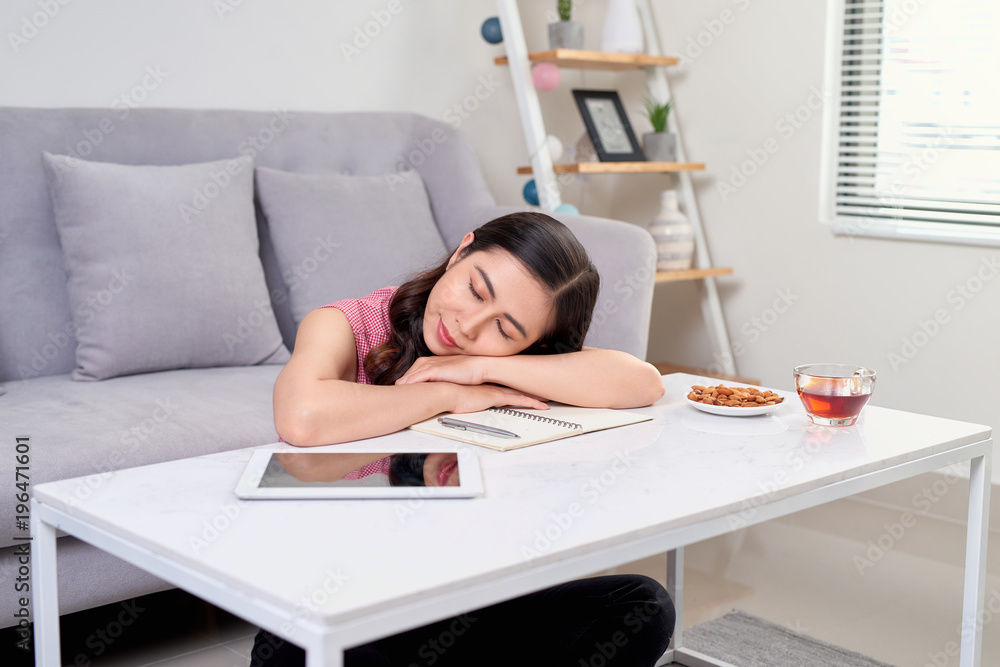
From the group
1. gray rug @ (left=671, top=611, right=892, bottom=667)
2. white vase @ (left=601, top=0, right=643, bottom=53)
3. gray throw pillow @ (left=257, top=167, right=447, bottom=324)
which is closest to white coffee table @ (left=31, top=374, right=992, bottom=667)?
gray rug @ (left=671, top=611, right=892, bottom=667)

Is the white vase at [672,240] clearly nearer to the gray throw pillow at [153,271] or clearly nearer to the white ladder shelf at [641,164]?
the white ladder shelf at [641,164]

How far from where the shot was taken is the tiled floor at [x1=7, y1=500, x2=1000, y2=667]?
1.73 m

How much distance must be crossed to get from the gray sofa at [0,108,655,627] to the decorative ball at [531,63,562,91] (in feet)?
1.14

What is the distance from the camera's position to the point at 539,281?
1.27m

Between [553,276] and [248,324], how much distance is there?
1.06 meters

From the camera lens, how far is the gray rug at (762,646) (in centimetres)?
170

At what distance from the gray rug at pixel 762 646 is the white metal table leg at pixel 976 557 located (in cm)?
50

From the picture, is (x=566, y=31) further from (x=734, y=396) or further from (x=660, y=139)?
(x=734, y=396)

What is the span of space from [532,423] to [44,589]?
565 millimetres

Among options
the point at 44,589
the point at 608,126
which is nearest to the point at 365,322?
the point at 44,589

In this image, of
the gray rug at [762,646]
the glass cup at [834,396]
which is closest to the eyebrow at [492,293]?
the glass cup at [834,396]

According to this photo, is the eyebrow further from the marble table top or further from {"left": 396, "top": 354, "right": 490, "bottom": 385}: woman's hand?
the marble table top

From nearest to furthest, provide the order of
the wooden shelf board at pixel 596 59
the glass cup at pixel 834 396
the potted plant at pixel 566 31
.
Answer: the glass cup at pixel 834 396 < the wooden shelf board at pixel 596 59 < the potted plant at pixel 566 31

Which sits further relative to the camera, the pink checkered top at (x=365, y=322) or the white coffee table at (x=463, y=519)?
the pink checkered top at (x=365, y=322)
